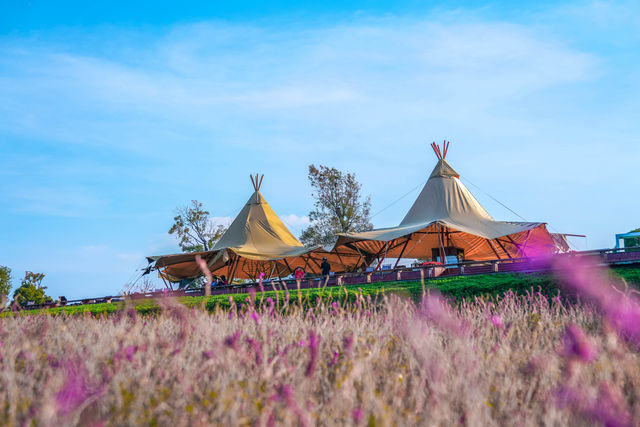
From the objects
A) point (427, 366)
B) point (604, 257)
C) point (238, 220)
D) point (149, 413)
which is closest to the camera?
point (149, 413)

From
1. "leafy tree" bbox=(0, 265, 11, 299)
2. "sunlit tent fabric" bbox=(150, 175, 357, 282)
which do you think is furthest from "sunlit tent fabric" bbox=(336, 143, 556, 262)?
"leafy tree" bbox=(0, 265, 11, 299)

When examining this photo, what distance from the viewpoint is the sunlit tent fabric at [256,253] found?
78.5 ft

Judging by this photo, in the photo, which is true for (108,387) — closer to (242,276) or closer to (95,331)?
(95,331)

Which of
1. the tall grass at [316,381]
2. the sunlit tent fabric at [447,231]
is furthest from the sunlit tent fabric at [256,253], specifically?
the tall grass at [316,381]

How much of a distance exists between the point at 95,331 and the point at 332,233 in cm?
2781

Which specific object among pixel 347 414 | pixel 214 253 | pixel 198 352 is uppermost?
pixel 214 253

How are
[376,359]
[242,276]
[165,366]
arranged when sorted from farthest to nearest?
[242,276] → [376,359] → [165,366]

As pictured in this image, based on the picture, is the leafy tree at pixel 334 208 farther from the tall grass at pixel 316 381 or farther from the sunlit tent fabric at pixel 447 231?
the tall grass at pixel 316 381

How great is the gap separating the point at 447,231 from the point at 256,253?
7534mm

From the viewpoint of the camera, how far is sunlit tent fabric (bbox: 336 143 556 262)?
21.2 m

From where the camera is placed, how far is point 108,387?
3.42 m

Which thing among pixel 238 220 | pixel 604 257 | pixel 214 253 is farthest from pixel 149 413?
pixel 238 220

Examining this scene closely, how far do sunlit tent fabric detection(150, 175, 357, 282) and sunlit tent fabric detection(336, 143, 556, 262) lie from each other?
6.98 feet

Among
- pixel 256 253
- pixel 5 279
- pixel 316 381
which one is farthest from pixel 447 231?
Result: pixel 5 279
